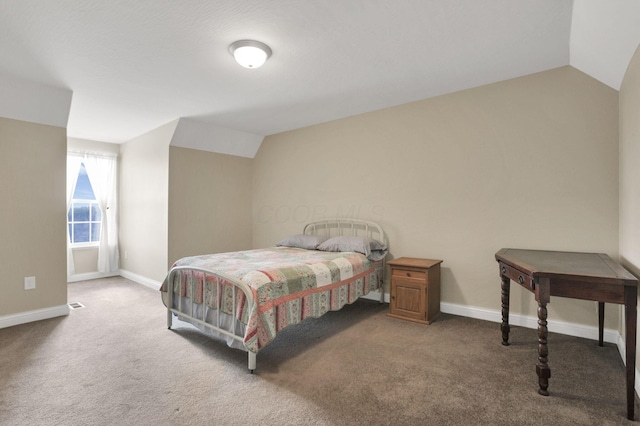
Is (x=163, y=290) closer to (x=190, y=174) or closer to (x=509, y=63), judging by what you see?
(x=190, y=174)

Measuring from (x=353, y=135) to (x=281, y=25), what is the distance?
7.66 ft

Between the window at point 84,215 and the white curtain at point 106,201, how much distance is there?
0.11 metres

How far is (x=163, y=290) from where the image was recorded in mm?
3324

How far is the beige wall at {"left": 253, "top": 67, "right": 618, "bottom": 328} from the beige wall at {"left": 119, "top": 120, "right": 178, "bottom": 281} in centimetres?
231

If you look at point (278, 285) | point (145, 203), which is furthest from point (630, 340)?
point (145, 203)

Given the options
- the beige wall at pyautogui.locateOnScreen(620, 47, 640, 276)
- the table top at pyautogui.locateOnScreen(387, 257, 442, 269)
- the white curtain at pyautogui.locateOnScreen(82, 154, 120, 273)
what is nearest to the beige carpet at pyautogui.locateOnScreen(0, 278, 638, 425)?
the table top at pyautogui.locateOnScreen(387, 257, 442, 269)

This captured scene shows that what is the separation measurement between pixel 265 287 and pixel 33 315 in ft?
9.64

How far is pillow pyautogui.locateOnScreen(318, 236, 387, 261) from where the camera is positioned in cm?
384

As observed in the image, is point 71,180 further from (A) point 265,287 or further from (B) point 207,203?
(A) point 265,287

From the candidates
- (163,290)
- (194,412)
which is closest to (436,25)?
(194,412)

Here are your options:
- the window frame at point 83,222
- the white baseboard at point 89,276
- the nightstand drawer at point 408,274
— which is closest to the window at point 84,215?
the window frame at point 83,222

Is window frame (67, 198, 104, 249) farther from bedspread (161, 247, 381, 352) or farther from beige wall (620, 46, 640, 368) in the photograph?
beige wall (620, 46, 640, 368)

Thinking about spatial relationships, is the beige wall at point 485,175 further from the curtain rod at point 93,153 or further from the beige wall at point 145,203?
the curtain rod at point 93,153

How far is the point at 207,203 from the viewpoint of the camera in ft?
16.8
